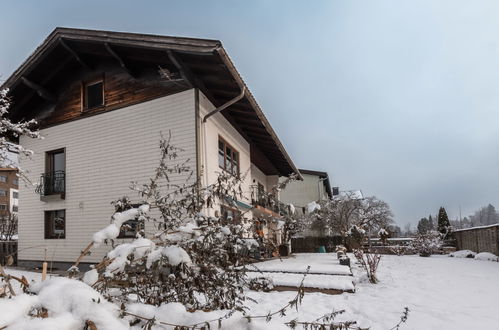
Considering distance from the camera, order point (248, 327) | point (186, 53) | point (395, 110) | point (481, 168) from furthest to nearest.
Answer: point (481, 168), point (395, 110), point (186, 53), point (248, 327)

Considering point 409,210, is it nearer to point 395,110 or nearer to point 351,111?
point 395,110

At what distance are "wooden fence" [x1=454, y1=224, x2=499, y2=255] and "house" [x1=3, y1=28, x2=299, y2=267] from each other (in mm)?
9577

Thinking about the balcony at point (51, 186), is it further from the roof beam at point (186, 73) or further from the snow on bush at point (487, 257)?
the snow on bush at point (487, 257)

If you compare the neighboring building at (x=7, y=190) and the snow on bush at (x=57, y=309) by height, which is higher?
the neighboring building at (x=7, y=190)

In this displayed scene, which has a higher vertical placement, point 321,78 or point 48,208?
point 321,78

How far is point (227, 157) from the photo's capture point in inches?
446

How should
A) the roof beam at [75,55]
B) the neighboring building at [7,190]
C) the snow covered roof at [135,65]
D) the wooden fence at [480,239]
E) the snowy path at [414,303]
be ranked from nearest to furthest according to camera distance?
the snowy path at [414,303] → the snow covered roof at [135,65] → the roof beam at [75,55] → the wooden fence at [480,239] → the neighboring building at [7,190]

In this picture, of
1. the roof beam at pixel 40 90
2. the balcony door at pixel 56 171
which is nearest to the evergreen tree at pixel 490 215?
the balcony door at pixel 56 171

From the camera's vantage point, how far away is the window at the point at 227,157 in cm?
1053

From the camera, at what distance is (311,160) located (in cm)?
8231

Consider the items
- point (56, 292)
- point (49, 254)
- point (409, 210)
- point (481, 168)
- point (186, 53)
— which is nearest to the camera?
point (56, 292)

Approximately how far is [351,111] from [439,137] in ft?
126

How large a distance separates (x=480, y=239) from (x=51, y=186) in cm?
1799

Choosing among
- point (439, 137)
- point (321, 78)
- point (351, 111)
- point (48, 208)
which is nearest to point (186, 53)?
point (48, 208)
